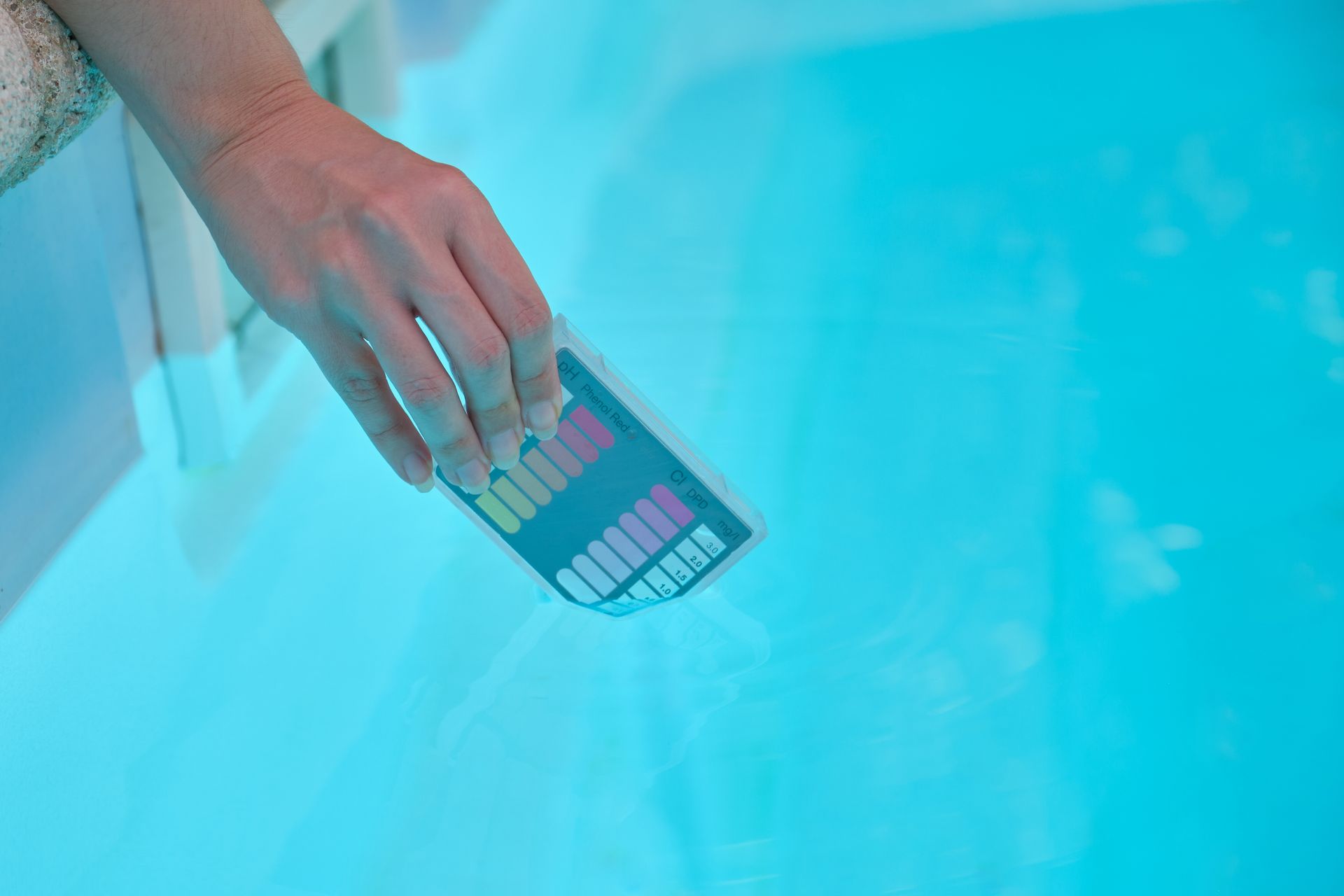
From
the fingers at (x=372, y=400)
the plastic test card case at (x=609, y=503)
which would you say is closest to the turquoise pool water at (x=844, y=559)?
the plastic test card case at (x=609, y=503)

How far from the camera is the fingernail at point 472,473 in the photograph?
13.1 inches

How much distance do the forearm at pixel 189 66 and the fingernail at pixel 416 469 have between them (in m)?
0.11

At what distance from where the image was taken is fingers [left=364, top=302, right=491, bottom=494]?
30cm

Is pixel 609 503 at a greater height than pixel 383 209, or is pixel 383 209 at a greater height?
pixel 383 209

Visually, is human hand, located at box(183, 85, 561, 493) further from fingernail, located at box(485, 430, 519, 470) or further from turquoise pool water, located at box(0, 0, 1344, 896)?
turquoise pool water, located at box(0, 0, 1344, 896)

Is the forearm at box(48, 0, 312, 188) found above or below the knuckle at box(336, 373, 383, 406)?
above

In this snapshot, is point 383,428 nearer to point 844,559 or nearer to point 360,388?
point 360,388

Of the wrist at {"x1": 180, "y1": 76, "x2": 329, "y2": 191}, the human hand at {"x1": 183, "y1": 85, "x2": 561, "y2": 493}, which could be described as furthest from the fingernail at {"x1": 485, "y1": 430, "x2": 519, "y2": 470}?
the wrist at {"x1": 180, "y1": 76, "x2": 329, "y2": 191}

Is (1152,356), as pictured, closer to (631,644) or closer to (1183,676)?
(1183,676)

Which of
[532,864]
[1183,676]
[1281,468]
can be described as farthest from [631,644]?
[1281,468]

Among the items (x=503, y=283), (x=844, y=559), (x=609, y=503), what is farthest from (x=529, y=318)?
(x=844, y=559)

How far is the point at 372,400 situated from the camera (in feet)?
1.06

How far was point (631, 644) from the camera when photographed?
0.47 meters

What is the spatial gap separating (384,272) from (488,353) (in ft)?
0.11
